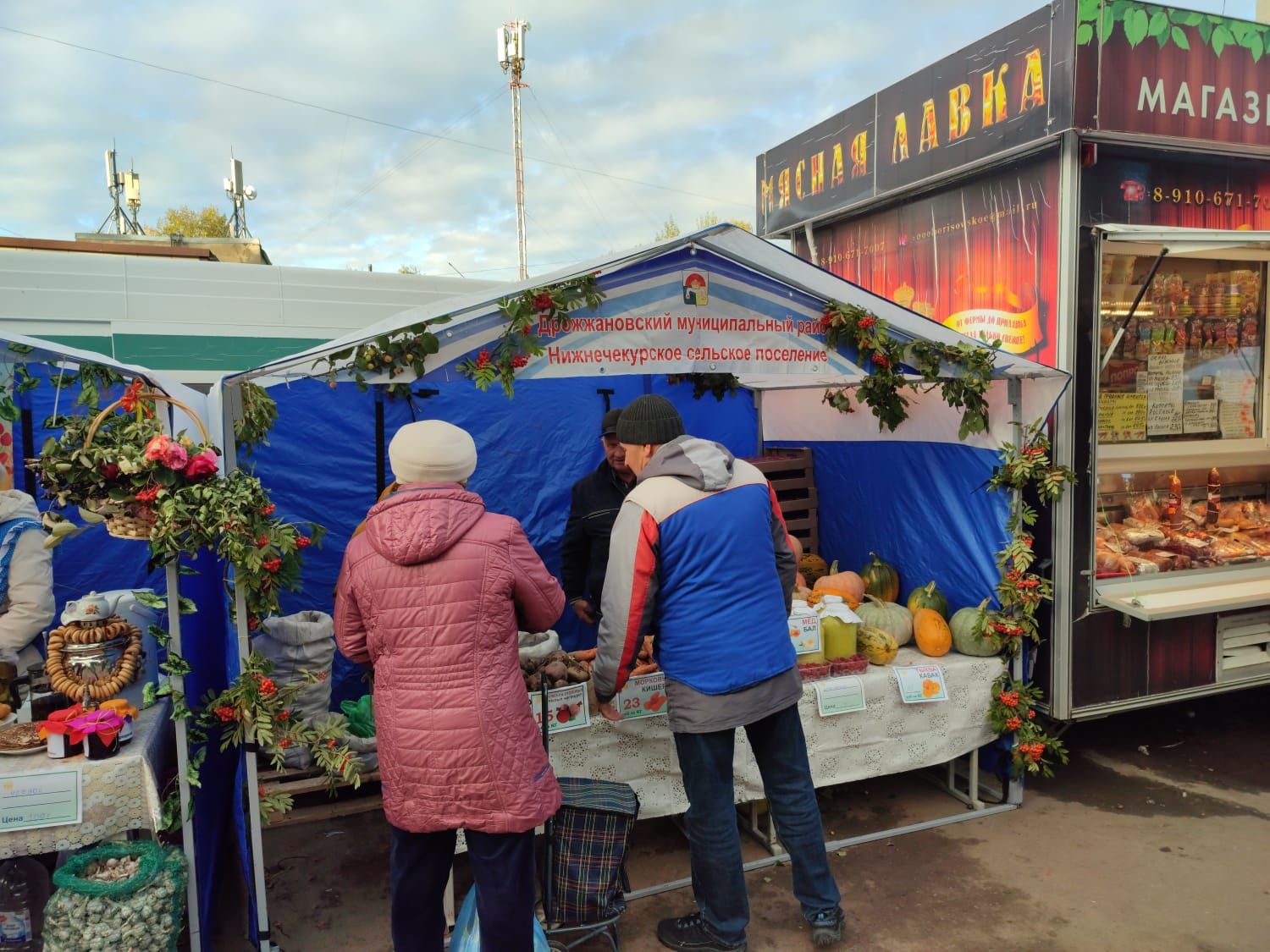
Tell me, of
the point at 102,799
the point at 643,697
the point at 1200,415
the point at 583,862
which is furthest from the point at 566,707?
the point at 1200,415

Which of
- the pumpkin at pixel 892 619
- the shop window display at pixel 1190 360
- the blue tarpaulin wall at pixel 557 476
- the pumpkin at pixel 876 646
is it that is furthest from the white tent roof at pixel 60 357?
the shop window display at pixel 1190 360

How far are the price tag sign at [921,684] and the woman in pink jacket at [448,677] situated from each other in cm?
206

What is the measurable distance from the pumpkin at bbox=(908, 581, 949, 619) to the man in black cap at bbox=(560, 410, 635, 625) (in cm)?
160

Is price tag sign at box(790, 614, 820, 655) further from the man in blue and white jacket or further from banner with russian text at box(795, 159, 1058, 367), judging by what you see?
banner with russian text at box(795, 159, 1058, 367)

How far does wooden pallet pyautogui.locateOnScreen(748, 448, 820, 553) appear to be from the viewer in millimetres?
5586

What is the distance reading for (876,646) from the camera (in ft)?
13.3

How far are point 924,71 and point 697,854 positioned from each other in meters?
3.98

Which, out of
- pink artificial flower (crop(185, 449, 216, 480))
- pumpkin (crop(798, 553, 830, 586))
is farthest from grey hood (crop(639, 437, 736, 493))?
pumpkin (crop(798, 553, 830, 586))

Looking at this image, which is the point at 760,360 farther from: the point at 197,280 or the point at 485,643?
the point at 197,280

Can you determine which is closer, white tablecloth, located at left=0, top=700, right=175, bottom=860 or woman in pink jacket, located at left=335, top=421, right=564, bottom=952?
woman in pink jacket, located at left=335, top=421, right=564, bottom=952

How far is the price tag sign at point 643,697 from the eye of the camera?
3467 millimetres

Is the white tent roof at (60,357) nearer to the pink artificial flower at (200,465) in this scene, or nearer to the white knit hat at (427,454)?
the pink artificial flower at (200,465)

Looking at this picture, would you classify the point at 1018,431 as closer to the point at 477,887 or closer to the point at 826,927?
the point at 826,927

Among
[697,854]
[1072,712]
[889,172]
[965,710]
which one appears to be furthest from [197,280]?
[1072,712]
